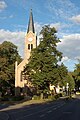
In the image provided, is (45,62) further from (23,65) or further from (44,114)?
(44,114)

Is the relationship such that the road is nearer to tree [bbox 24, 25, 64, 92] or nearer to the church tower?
tree [bbox 24, 25, 64, 92]

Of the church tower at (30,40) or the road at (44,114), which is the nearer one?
the road at (44,114)

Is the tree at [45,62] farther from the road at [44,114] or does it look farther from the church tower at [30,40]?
the road at [44,114]

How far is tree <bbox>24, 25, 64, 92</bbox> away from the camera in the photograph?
234 ft

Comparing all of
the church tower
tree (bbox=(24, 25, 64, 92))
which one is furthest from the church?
tree (bbox=(24, 25, 64, 92))

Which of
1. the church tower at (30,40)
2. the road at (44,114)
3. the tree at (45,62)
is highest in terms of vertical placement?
the church tower at (30,40)

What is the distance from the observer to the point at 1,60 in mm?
73125

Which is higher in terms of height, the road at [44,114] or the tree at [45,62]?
the tree at [45,62]

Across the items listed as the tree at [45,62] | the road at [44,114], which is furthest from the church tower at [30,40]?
the road at [44,114]

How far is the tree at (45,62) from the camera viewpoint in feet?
234

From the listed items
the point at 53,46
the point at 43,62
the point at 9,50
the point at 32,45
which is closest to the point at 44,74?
the point at 43,62

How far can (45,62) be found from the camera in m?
71.9

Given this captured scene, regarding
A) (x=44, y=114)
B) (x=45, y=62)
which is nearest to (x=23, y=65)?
(x=45, y=62)

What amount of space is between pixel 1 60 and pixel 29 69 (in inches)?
260
